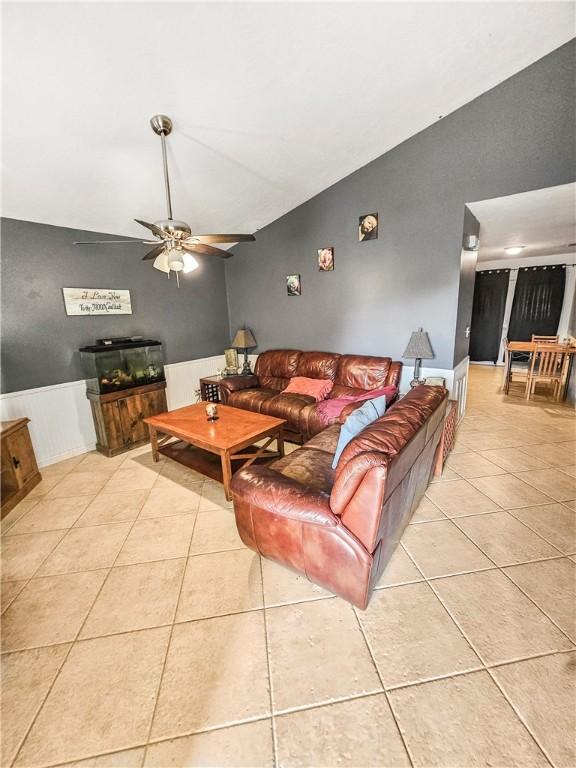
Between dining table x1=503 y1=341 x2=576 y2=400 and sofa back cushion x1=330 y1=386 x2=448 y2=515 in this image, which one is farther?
dining table x1=503 y1=341 x2=576 y2=400

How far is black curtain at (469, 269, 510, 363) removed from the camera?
6.93 metres

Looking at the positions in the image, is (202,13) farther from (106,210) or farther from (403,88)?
(106,210)

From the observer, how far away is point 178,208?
3297 mm

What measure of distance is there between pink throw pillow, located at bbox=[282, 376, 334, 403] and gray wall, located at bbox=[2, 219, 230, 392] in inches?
72.0

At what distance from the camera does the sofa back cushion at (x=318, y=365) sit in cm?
386

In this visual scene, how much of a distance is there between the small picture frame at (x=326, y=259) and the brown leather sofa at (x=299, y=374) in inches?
42.7

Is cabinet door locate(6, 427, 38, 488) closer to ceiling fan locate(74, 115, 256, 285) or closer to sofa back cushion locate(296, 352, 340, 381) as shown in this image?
ceiling fan locate(74, 115, 256, 285)

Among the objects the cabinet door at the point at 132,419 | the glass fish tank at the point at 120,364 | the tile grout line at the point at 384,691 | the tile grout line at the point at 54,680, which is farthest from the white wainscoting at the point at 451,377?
the tile grout line at the point at 54,680

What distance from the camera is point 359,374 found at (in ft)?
11.8

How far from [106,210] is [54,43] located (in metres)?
1.68

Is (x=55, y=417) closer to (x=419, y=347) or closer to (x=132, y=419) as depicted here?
(x=132, y=419)

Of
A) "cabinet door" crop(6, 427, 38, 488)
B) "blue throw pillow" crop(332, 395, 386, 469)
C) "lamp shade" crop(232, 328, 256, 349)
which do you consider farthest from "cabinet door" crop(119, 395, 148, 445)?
"blue throw pillow" crop(332, 395, 386, 469)

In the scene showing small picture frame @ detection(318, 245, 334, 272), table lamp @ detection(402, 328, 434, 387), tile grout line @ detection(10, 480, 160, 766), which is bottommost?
tile grout line @ detection(10, 480, 160, 766)

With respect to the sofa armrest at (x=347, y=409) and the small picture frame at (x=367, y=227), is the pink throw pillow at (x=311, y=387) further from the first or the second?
the small picture frame at (x=367, y=227)
